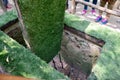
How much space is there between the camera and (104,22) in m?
5.87

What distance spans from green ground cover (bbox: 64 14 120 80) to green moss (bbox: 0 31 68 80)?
543 millimetres

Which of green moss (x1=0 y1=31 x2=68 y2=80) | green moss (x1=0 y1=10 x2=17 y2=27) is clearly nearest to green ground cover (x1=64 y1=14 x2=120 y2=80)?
green moss (x1=0 y1=31 x2=68 y2=80)

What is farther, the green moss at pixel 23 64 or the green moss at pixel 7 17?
the green moss at pixel 7 17

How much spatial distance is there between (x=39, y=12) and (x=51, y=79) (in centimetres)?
106

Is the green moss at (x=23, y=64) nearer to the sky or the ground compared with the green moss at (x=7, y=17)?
nearer to the ground

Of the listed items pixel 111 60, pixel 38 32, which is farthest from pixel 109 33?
pixel 38 32

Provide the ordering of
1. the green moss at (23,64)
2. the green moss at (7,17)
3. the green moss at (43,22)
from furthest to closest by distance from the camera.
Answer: the green moss at (7,17) → the green moss at (43,22) → the green moss at (23,64)

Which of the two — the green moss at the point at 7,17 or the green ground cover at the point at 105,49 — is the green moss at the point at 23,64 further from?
the green moss at the point at 7,17

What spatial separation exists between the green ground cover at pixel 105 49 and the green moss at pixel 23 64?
0.54 metres

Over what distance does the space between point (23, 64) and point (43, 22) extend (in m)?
0.81

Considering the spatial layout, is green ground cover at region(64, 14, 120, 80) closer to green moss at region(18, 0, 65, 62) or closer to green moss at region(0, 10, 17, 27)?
green moss at region(18, 0, 65, 62)

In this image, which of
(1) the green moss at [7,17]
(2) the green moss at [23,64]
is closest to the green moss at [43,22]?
(2) the green moss at [23,64]

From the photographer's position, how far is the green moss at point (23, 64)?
94.0 inches

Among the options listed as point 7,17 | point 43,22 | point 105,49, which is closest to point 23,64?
point 43,22
